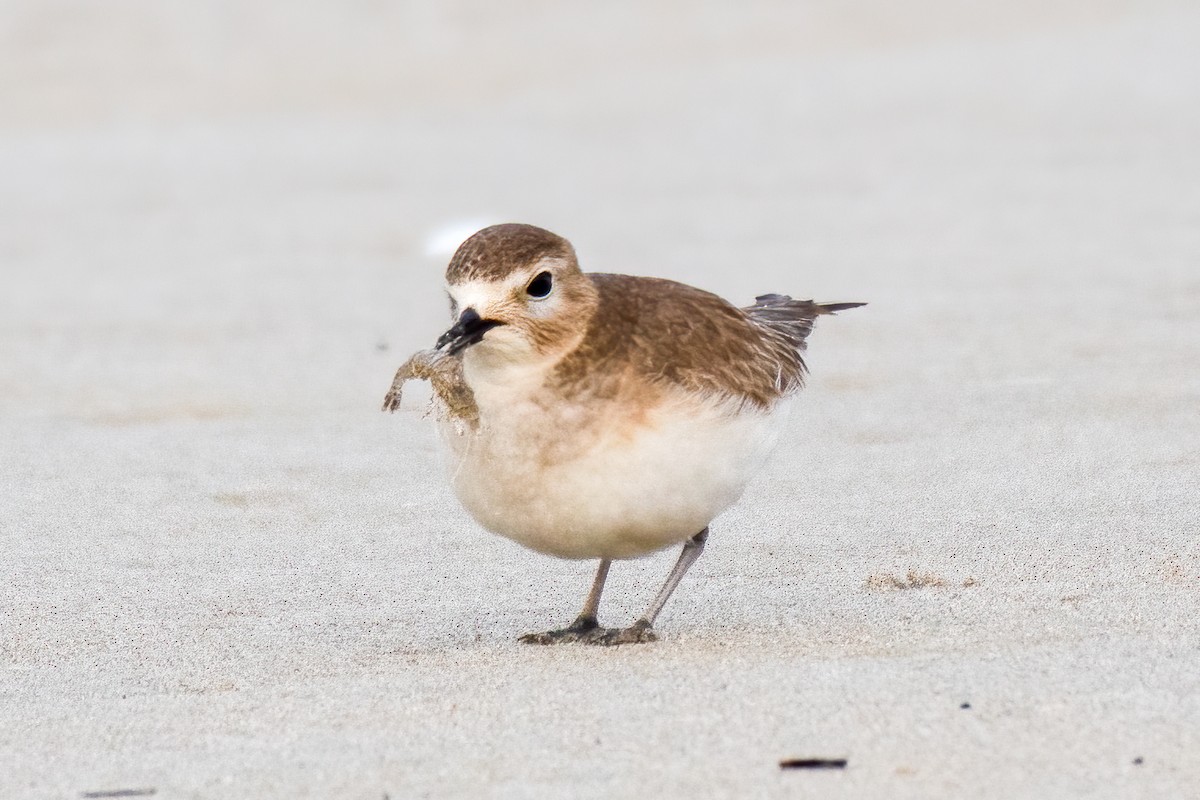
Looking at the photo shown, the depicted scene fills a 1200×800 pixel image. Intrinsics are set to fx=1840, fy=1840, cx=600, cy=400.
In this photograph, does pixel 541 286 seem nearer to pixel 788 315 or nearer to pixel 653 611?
pixel 653 611

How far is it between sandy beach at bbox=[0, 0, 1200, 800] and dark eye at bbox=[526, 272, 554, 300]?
0.99m

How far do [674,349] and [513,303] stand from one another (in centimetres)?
55

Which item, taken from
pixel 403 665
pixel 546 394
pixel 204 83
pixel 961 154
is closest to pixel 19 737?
pixel 403 665

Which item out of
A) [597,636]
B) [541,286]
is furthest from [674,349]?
[597,636]

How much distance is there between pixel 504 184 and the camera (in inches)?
527

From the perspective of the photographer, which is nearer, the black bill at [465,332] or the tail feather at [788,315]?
the black bill at [465,332]

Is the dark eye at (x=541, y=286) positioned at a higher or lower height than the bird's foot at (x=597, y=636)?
higher

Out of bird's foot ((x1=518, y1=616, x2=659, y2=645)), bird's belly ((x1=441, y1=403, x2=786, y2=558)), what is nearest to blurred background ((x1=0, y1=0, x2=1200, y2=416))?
bird's foot ((x1=518, y1=616, x2=659, y2=645))

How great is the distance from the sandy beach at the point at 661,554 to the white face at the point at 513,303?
0.85m

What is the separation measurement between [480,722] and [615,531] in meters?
0.83

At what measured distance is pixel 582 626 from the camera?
539 cm

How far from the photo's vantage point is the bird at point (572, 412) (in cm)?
483

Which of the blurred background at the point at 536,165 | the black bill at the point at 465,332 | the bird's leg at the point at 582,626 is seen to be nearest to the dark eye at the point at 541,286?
the black bill at the point at 465,332

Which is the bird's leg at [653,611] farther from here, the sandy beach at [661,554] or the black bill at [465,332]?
the black bill at [465,332]
